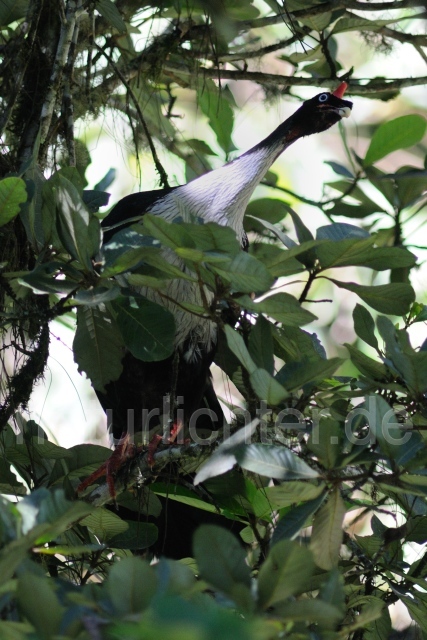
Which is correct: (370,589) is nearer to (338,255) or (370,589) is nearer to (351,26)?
(338,255)

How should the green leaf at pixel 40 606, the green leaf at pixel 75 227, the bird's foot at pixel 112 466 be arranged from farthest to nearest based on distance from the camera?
the bird's foot at pixel 112 466, the green leaf at pixel 75 227, the green leaf at pixel 40 606

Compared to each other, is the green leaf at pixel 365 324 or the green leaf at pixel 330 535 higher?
the green leaf at pixel 365 324

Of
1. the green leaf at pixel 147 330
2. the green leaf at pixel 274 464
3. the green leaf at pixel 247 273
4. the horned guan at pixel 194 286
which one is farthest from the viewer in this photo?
the horned guan at pixel 194 286

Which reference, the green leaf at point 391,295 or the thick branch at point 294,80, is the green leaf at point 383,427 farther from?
the thick branch at point 294,80

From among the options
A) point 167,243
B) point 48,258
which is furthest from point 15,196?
point 167,243

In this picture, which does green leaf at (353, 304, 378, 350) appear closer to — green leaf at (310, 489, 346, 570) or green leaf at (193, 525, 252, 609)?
green leaf at (310, 489, 346, 570)

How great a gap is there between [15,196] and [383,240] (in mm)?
2066

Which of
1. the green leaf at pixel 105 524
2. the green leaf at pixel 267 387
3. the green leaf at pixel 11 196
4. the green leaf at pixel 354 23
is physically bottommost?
the green leaf at pixel 105 524

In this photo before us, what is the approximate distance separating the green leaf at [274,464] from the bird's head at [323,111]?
2.16 metres

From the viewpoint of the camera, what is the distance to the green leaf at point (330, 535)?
1.87 meters

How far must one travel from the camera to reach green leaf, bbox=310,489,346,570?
187 centimetres

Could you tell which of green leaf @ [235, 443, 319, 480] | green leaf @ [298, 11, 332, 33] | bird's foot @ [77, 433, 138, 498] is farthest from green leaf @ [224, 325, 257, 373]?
green leaf @ [298, 11, 332, 33]

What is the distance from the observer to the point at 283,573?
1476 mm

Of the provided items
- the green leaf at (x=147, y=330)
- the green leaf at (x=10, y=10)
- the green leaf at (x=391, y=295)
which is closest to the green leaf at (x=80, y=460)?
the green leaf at (x=147, y=330)
